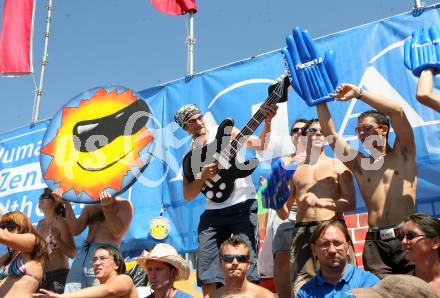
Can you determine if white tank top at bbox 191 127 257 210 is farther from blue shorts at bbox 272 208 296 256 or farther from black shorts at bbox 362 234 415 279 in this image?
black shorts at bbox 362 234 415 279

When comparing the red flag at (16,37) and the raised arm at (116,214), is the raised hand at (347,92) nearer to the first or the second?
the raised arm at (116,214)

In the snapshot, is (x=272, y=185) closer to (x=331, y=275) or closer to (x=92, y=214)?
(x=331, y=275)

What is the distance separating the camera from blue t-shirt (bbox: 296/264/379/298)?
8.62 feet

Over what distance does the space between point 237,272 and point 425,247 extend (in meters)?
1.13

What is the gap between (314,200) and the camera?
3527mm

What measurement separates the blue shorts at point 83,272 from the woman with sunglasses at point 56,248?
47cm

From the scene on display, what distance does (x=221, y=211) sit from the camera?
383 cm

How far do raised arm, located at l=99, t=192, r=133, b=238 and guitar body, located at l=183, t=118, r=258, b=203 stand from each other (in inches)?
26.1

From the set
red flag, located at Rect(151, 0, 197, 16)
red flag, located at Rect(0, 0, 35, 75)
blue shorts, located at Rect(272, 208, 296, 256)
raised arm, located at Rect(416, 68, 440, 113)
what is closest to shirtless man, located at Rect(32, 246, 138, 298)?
blue shorts, located at Rect(272, 208, 296, 256)

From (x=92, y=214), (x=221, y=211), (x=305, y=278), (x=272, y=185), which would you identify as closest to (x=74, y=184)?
(x=92, y=214)

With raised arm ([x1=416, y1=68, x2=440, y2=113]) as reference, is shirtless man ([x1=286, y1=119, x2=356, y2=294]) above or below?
below

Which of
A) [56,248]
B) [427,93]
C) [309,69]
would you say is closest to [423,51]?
[427,93]

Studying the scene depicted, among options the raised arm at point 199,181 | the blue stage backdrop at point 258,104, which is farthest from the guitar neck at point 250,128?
the blue stage backdrop at point 258,104

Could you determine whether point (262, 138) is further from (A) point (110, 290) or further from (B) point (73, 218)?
(B) point (73, 218)
